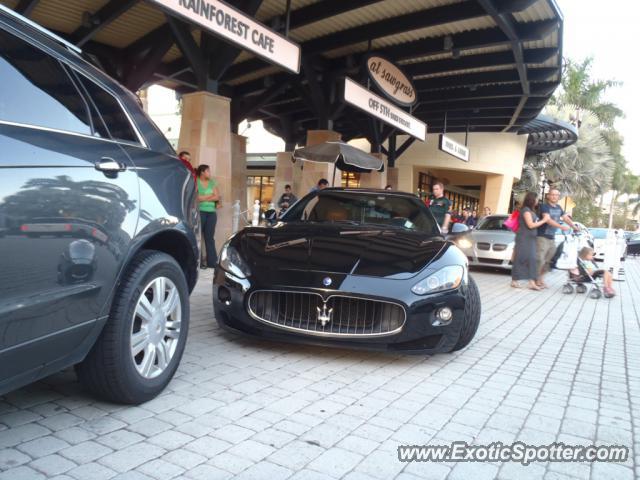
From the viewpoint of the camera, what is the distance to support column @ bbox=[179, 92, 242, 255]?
9578mm

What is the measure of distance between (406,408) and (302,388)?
67 centimetres

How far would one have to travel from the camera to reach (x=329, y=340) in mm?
3697

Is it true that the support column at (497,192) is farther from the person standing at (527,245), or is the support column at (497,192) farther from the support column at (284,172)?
the person standing at (527,245)

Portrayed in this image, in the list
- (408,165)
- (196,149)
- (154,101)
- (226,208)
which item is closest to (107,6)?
(196,149)

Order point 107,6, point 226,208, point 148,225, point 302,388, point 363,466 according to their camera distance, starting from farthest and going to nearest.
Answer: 1. point 226,208
2. point 107,6
3. point 302,388
4. point 148,225
5. point 363,466

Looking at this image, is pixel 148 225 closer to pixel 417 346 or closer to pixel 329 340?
pixel 329 340

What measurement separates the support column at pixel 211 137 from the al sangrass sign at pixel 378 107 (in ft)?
8.32

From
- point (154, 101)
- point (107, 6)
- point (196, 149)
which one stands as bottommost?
point (196, 149)

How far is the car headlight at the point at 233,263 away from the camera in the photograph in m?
3.92

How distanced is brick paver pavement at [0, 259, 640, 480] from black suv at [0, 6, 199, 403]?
289 mm

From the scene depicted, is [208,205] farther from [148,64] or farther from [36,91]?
[36,91]

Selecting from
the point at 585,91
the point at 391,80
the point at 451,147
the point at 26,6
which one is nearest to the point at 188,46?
the point at 26,6

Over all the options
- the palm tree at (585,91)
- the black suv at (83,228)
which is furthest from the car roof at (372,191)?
the palm tree at (585,91)

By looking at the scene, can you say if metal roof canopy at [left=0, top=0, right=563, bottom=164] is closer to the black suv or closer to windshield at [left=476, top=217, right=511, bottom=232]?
windshield at [left=476, top=217, right=511, bottom=232]
